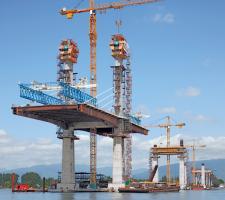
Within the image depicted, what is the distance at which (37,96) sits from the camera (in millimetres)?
145750

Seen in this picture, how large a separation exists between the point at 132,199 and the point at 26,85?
45.4 m

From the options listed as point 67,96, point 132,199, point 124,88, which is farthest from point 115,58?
point 132,199

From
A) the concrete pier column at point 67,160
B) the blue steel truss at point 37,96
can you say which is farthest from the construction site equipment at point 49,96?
the concrete pier column at point 67,160

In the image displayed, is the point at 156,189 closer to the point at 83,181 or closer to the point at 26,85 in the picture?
the point at 83,181

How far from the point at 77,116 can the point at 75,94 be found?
10948 mm

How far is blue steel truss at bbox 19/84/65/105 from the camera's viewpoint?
143 metres

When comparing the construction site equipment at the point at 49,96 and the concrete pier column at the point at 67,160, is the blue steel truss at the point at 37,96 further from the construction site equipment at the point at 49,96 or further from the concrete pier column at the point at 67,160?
the concrete pier column at the point at 67,160

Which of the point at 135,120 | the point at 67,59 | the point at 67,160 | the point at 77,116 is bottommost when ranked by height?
the point at 67,160

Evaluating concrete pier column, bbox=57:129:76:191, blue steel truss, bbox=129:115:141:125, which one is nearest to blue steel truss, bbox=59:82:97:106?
concrete pier column, bbox=57:129:76:191

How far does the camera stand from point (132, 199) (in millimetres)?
116062

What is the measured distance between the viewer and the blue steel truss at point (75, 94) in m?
145

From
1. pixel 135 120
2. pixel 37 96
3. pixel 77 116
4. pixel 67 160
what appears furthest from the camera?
pixel 135 120

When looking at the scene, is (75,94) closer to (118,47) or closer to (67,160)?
(67,160)

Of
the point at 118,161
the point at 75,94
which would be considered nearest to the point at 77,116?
the point at 75,94
